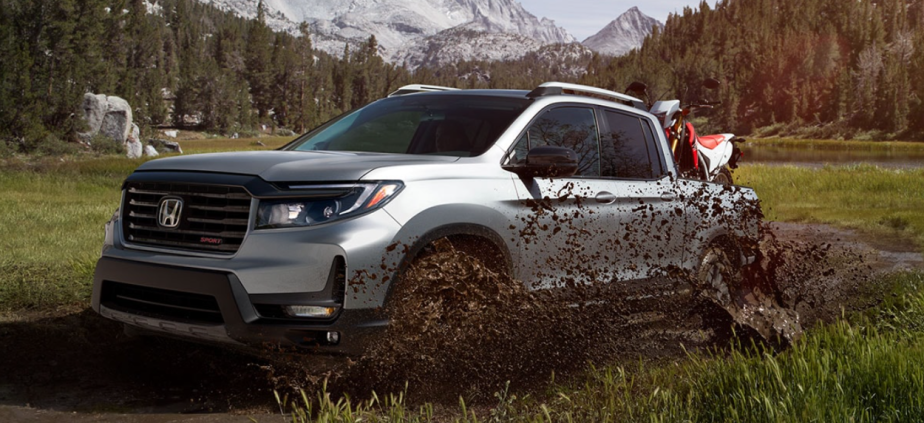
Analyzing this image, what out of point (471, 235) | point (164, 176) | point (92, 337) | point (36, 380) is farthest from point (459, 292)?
point (92, 337)

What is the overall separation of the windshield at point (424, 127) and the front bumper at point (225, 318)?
1428 millimetres

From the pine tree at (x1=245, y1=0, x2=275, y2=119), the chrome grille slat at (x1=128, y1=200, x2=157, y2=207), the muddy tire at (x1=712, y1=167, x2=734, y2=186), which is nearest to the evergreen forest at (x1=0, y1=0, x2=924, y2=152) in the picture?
the pine tree at (x1=245, y1=0, x2=275, y2=119)

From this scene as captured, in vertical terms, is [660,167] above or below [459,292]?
above

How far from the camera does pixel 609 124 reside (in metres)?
6.36

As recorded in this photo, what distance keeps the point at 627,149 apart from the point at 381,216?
2.51 m

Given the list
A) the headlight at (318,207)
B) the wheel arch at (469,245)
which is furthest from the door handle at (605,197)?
the headlight at (318,207)

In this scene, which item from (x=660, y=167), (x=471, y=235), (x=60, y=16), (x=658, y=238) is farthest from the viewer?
(x=60, y=16)

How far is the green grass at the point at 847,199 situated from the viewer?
15.5m

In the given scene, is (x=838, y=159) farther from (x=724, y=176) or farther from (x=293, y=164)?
(x=293, y=164)

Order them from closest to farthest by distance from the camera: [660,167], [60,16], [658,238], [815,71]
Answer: [658,238], [660,167], [60,16], [815,71]

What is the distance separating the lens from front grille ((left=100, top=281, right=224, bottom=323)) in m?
4.54

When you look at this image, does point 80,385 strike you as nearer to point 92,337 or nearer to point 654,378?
point 92,337

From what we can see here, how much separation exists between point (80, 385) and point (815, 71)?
172286mm

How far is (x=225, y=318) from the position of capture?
4.43 metres
